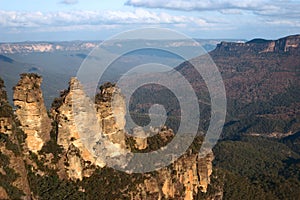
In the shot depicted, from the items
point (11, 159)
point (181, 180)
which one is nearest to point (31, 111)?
point (11, 159)

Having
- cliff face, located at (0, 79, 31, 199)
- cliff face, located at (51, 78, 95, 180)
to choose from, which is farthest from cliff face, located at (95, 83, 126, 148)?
cliff face, located at (0, 79, 31, 199)

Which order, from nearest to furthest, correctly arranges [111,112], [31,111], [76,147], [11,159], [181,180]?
[11,159] < [31,111] < [76,147] < [111,112] < [181,180]

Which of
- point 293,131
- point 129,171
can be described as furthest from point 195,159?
point 293,131

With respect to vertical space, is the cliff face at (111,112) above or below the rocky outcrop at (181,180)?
above

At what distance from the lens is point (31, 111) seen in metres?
34.9

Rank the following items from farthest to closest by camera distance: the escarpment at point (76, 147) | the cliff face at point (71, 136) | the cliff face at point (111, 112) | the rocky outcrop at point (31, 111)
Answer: the cliff face at point (111, 112)
the cliff face at point (71, 136)
the rocky outcrop at point (31, 111)
the escarpment at point (76, 147)

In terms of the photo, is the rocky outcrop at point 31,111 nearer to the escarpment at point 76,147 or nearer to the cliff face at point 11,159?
the escarpment at point 76,147

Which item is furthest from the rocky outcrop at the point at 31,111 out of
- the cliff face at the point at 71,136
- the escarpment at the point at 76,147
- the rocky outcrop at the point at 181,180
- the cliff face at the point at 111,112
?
the rocky outcrop at the point at 181,180

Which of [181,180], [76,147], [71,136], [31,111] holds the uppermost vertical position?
[31,111]

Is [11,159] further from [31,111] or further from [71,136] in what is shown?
[71,136]

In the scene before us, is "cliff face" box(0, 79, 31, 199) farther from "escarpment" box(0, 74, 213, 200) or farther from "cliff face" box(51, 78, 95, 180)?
"cliff face" box(51, 78, 95, 180)

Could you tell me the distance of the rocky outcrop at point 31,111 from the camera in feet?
113

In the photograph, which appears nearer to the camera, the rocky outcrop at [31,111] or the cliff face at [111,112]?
the rocky outcrop at [31,111]

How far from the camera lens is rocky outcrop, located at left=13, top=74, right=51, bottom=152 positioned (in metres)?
34.5
